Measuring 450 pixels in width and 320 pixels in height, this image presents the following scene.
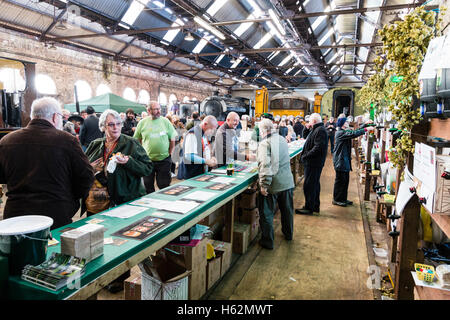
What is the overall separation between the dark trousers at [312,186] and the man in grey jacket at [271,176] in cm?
127

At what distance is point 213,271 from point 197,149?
1634 millimetres

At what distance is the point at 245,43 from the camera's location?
1379 cm

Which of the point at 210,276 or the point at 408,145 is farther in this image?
the point at 210,276

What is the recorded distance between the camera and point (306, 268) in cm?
339

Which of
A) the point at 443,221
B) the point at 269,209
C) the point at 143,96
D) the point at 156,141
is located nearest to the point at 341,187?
the point at 269,209

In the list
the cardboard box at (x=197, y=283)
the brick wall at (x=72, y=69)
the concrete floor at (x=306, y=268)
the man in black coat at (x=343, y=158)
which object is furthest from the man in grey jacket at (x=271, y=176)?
the brick wall at (x=72, y=69)

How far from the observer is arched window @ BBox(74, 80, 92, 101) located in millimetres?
13873

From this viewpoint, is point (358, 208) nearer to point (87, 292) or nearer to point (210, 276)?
point (210, 276)

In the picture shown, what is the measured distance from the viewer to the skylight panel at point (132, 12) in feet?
35.0

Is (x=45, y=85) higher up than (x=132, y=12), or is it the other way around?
(x=132, y=12)

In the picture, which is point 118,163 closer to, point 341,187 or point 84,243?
point 84,243

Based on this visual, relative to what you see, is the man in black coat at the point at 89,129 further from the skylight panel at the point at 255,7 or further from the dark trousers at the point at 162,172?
the skylight panel at the point at 255,7

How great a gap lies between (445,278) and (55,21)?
12.2 meters

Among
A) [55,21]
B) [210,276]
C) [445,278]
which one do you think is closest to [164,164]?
[210,276]
